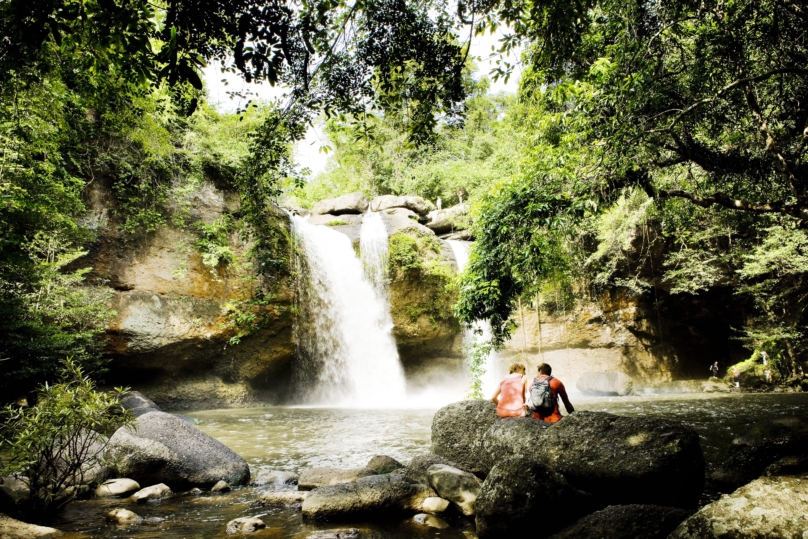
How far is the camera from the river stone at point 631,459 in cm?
412

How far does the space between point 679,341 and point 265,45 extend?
944 inches

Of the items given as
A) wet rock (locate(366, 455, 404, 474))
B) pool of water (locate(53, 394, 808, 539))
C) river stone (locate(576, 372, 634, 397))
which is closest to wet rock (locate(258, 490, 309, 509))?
pool of water (locate(53, 394, 808, 539))

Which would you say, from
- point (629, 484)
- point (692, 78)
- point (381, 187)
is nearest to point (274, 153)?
point (629, 484)

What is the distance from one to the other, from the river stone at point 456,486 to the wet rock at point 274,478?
2.25 m

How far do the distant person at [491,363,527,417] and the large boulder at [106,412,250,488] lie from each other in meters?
3.73

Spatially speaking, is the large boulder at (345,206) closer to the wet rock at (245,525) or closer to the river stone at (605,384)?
the river stone at (605,384)

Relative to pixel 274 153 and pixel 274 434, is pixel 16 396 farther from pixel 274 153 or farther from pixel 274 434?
pixel 274 153

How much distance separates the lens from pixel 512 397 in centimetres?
618

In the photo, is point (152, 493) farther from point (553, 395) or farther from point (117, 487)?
point (553, 395)

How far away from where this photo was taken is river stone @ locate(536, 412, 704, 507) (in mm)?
4117

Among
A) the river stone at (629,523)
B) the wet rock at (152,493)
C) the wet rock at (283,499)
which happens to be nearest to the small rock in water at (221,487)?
the wet rock at (152,493)

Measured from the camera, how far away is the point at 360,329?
18.9 metres

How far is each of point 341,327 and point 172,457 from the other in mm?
12286

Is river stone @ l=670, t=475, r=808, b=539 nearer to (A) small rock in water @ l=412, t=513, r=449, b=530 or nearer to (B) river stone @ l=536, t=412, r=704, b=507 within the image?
(B) river stone @ l=536, t=412, r=704, b=507
